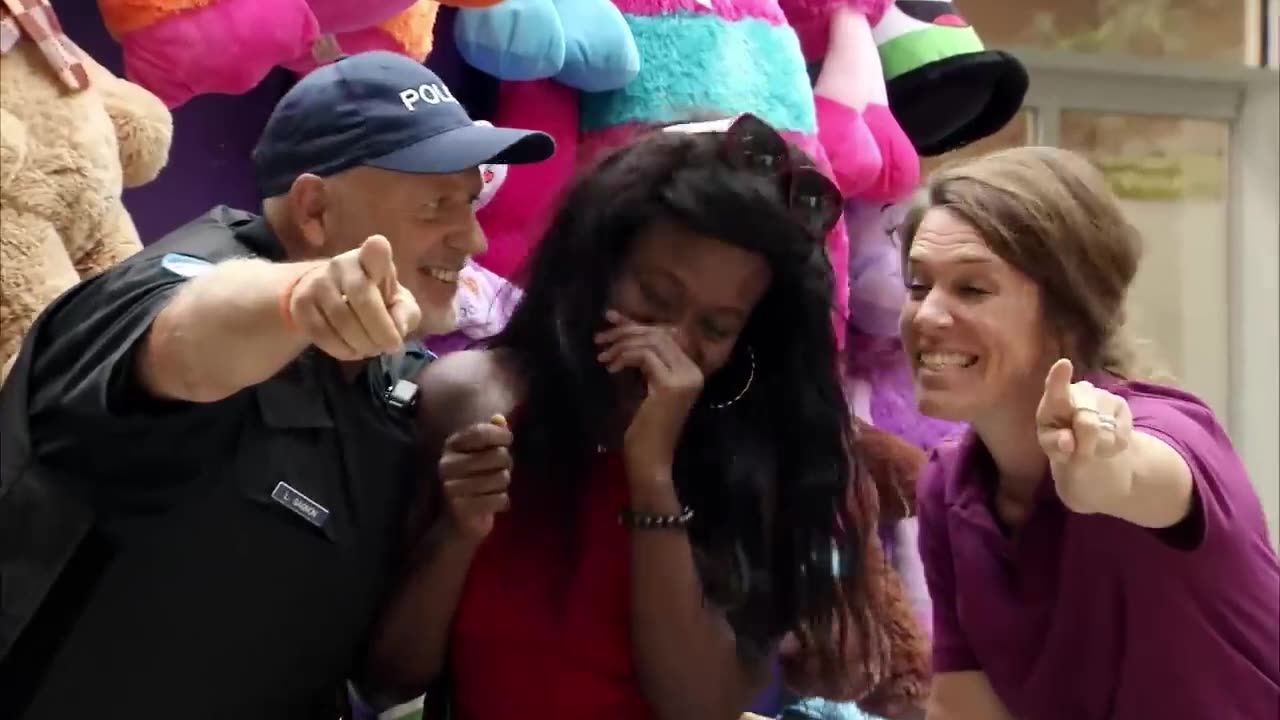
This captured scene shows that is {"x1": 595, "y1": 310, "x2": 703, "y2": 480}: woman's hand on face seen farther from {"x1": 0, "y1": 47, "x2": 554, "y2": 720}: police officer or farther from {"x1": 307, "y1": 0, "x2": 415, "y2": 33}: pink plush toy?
{"x1": 307, "y1": 0, "x2": 415, "y2": 33}: pink plush toy

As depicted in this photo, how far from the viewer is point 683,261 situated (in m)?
1.04

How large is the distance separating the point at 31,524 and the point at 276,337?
0.23m

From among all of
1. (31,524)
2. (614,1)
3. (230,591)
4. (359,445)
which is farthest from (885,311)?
(31,524)

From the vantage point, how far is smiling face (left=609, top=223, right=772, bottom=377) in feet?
3.41

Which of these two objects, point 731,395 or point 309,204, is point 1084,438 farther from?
point 309,204

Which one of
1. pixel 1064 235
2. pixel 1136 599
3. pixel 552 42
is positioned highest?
pixel 552 42

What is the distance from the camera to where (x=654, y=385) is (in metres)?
1.00

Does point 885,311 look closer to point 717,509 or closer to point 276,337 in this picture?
point 717,509

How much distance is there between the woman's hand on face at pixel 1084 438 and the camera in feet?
2.63

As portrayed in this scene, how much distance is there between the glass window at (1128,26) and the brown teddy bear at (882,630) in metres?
1.10

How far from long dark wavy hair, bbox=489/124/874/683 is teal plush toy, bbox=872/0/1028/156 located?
674 mm

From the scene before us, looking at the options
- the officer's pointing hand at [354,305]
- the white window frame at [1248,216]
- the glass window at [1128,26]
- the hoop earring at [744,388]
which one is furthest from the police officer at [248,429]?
the white window frame at [1248,216]

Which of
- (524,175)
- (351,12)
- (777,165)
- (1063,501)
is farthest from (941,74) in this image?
(1063,501)

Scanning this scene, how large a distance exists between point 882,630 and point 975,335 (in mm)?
407
